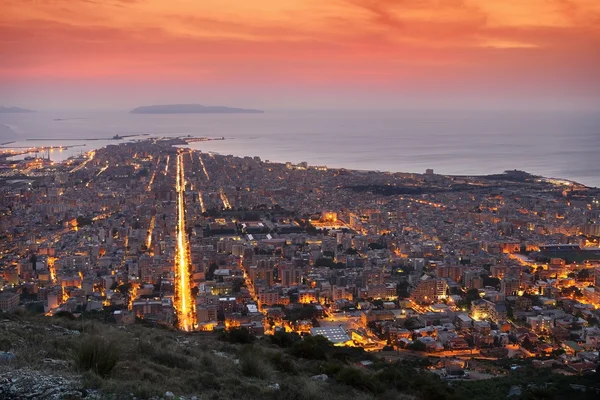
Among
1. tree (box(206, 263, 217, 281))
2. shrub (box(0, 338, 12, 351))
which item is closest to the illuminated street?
tree (box(206, 263, 217, 281))

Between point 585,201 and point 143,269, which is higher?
point 585,201

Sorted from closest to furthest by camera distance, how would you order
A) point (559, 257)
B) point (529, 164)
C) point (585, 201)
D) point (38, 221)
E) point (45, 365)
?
point (45, 365)
point (559, 257)
point (38, 221)
point (585, 201)
point (529, 164)

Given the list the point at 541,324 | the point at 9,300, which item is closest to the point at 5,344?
the point at 9,300

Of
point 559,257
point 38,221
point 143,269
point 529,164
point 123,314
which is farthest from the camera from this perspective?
point 529,164

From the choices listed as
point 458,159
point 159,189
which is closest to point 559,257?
point 159,189

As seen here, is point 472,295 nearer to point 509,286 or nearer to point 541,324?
point 509,286

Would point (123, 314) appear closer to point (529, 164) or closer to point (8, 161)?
point (8, 161)

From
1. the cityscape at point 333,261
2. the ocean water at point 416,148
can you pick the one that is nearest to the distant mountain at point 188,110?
the ocean water at point 416,148

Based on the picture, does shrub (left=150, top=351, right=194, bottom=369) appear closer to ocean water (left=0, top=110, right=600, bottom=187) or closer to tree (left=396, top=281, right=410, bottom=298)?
tree (left=396, top=281, right=410, bottom=298)
